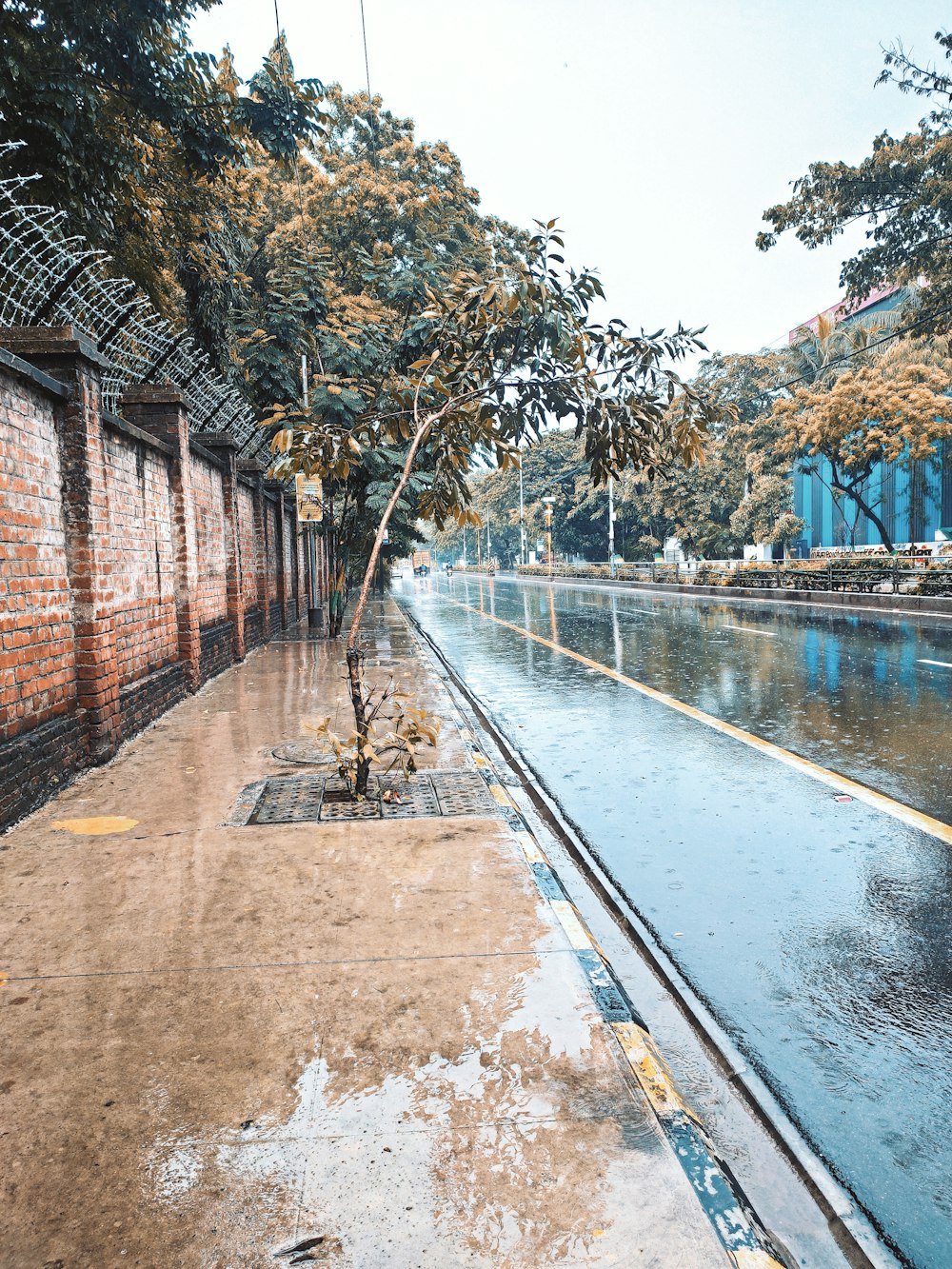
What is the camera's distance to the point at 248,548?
1672cm

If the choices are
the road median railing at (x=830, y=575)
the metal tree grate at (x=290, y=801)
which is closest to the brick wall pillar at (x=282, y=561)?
the metal tree grate at (x=290, y=801)

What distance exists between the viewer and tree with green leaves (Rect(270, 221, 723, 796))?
6344 millimetres

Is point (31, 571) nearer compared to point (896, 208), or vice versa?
point (31, 571)

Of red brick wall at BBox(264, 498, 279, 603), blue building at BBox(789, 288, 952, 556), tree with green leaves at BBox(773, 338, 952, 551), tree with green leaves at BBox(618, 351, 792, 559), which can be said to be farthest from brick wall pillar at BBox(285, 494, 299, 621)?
tree with green leaves at BBox(618, 351, 792, 559)

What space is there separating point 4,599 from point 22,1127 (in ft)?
12.3

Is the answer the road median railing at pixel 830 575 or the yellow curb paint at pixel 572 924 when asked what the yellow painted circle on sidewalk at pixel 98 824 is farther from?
the road median railing at pixel 830 575

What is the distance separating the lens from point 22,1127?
108 inches

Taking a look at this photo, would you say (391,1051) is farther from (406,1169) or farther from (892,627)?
(892,627)

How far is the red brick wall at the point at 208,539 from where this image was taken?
39.8 ft

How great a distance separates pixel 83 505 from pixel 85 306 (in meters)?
1.86

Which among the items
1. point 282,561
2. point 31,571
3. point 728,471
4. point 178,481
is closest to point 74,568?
point 31,571

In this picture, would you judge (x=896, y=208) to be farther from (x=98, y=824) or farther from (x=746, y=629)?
(x=98, y=824)

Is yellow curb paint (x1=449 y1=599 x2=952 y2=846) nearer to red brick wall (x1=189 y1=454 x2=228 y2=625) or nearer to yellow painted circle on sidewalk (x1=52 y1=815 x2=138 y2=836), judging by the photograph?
yellow painted circle on sidewalk (x1=52 y1=815 x2=138 y2=836)

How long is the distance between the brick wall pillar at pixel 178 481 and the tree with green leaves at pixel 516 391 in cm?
405
